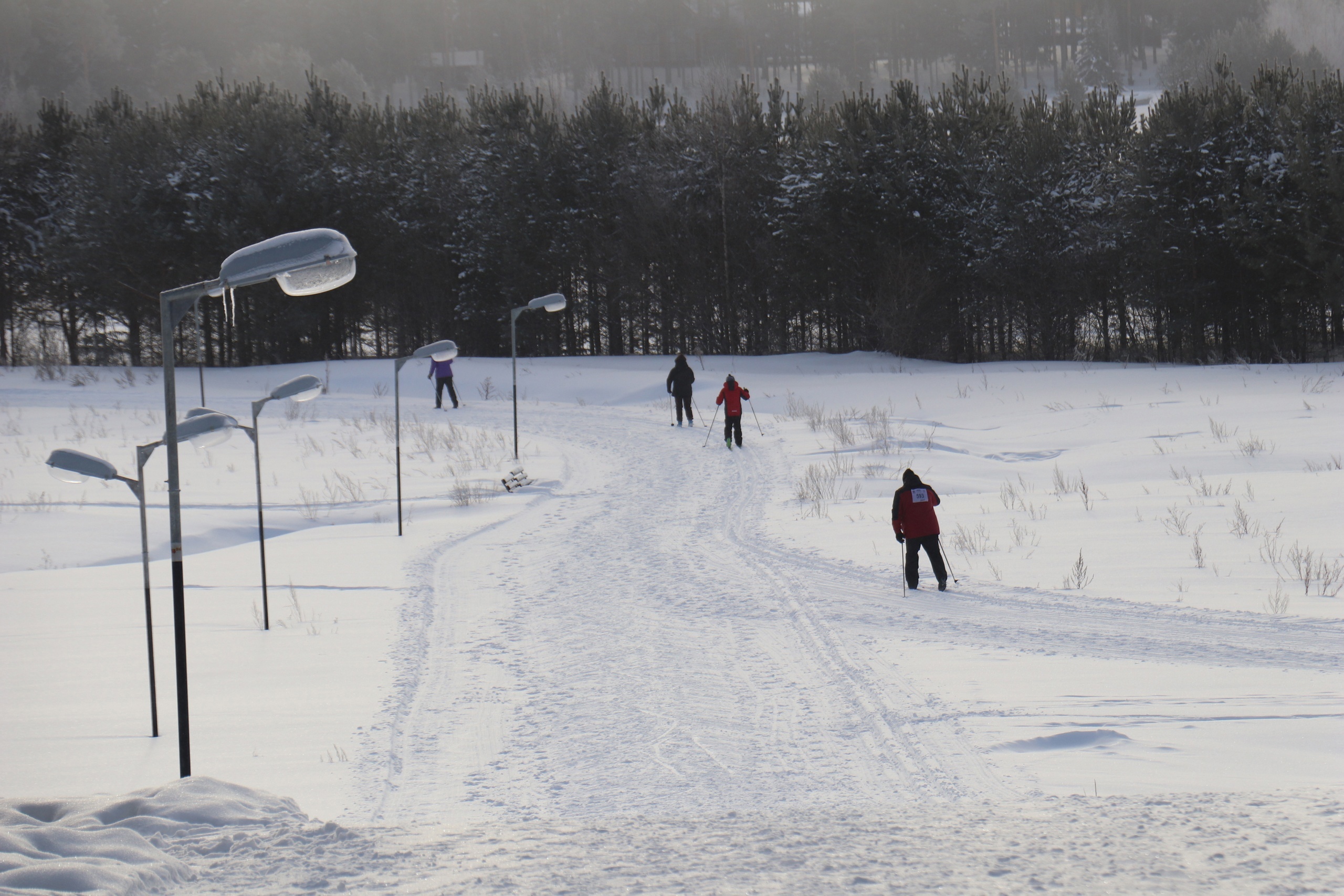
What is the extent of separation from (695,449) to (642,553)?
8350 millimetres

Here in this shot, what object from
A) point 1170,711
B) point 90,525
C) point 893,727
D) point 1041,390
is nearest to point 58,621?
point 90,525

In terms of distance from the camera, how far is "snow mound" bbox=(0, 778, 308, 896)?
428 cm

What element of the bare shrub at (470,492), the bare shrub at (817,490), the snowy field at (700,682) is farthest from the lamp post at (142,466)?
the bare shrub at (817,490)

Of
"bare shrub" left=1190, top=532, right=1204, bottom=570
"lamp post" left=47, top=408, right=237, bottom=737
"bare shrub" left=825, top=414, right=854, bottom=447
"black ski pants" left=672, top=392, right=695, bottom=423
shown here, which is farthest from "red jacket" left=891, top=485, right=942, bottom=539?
"black ski pants" left=672, top=392, right=695, bottom=423

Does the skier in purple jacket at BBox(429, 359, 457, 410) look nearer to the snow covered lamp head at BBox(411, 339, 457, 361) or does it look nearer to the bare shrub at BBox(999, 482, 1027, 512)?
the snow covered lamp head at BBox(411, 339, 457, 361)

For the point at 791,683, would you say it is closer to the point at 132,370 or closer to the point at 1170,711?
the point at 1170,711

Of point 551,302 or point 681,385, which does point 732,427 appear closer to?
point 681,385

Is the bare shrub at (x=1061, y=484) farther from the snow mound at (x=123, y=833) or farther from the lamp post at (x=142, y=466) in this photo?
the snow mound at (x=123, y=833)

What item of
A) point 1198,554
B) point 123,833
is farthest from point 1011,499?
point 123,833

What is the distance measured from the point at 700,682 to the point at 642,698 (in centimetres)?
51

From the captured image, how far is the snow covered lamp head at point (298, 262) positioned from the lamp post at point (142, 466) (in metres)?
1.50

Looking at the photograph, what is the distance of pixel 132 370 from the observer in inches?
1457

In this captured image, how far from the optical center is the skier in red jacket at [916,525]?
9977 millimetres

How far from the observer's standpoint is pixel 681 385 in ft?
75.0
